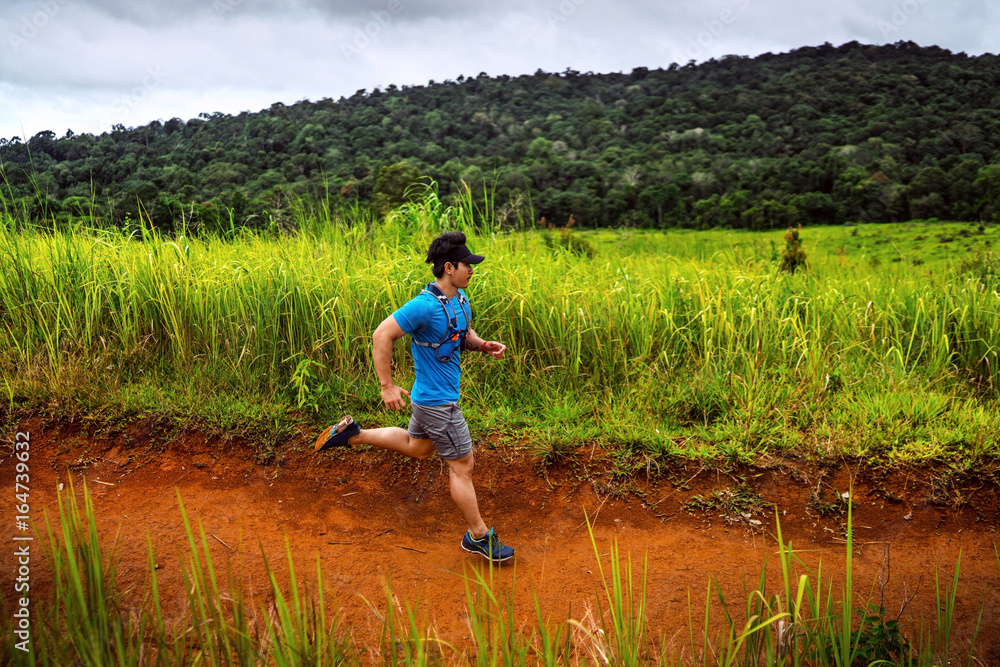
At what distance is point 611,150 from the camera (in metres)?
41.9

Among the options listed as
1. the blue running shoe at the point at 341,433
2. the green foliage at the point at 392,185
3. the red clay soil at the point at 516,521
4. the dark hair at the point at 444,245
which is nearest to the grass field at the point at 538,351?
the red clay soil at the point at 516,521

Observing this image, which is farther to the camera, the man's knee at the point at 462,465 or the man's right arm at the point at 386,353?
the man's knee at the point at 462,465

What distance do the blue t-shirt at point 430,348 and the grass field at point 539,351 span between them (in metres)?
1.15

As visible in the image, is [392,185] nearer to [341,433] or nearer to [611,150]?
[341,433]

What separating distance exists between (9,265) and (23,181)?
4.27 feet

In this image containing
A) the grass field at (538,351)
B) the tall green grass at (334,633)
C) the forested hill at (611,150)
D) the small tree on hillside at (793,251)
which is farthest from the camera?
the small tree on hillside at (793,251)

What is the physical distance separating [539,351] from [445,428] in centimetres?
175

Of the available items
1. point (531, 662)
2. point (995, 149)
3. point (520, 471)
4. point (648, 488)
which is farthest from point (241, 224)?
point (995, 149)

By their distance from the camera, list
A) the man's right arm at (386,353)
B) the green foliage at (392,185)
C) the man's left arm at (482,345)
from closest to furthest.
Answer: the man's right arm at (386,353) → the man's left arm at (482,345) → the green foliage at (392,185)

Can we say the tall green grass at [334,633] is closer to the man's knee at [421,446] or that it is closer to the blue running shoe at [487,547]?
the blue running shoe at [487,547]

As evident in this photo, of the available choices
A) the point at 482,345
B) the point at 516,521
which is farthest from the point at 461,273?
the point at 516,521

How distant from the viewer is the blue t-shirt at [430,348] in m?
2.79

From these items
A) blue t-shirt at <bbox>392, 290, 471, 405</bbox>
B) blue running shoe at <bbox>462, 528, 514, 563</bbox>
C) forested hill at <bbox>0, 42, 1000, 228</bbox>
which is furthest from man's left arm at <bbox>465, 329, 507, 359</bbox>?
forested hill at <bbox>0, 42, 1000, 228</bbox>

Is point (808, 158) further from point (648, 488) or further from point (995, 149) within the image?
point (648, 488)
